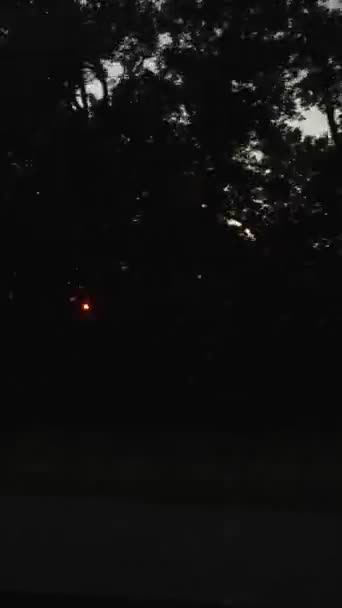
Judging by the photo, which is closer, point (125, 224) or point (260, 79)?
point (125, 224)

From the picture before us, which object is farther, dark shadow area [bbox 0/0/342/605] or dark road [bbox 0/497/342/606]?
dark shadow area [bbox 0/0/342/605]

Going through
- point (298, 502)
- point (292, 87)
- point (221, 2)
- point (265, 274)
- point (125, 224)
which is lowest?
point (298, 502)

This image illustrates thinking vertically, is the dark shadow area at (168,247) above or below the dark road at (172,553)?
above

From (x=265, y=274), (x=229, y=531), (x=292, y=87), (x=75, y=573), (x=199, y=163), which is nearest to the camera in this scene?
(x=75, y=573)

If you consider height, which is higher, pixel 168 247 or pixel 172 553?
pixel 168 247

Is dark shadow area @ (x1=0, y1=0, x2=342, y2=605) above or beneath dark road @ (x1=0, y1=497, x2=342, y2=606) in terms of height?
above

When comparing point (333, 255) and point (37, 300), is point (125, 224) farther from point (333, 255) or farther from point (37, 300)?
point (333, 255)

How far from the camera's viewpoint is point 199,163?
10633 millimetres

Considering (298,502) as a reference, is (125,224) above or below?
above

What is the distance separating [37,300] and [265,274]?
3.35m

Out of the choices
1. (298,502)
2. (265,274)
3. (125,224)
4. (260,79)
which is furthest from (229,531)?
(260,79)

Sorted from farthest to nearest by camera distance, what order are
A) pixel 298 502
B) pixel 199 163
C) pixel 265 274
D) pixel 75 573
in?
pixel 199 163 → pixel 265 274 → pixel 298 502 → pixel 75 573

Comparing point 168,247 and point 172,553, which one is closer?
point 172,553

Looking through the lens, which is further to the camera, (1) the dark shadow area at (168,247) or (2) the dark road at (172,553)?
(1) the dark shadow area at (168,247)
